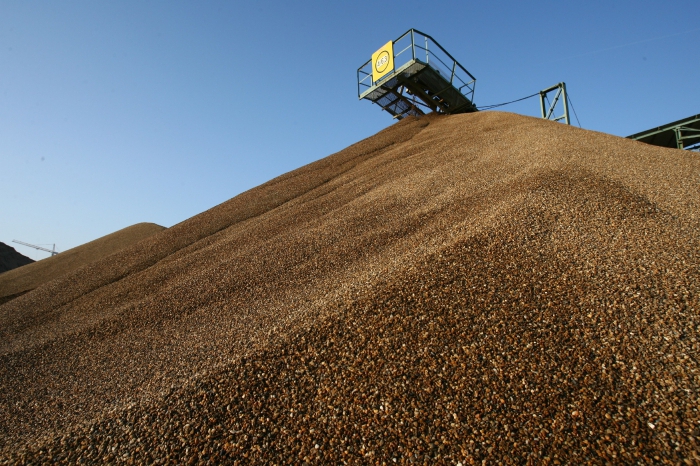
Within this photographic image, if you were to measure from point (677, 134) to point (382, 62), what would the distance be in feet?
44.8

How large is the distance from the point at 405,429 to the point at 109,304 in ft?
28.7

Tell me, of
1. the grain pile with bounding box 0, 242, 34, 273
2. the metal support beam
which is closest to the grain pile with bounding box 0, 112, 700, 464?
the metal support beam

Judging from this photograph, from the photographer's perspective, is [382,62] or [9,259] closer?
[382,62]

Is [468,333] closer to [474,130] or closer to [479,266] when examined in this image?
[479,266]

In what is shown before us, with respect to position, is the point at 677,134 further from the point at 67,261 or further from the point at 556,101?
the point at 67,261

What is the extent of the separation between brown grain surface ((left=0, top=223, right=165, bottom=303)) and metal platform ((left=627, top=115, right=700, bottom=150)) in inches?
1011

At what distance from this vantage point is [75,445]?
4055 mm

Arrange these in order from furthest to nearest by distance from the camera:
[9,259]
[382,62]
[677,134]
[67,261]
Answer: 1. [9,259]
2. [67,261]
3. [382,62]
4. [677,134]

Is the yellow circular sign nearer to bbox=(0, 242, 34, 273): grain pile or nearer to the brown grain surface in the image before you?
the brown grain surface

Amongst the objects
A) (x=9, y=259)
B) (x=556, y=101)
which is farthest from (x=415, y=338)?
(x=9, y=259)

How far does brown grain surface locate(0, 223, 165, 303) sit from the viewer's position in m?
17.9

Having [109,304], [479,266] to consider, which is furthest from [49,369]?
[479,266]

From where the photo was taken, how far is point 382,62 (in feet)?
62.2

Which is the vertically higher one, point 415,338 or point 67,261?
point 67,261
